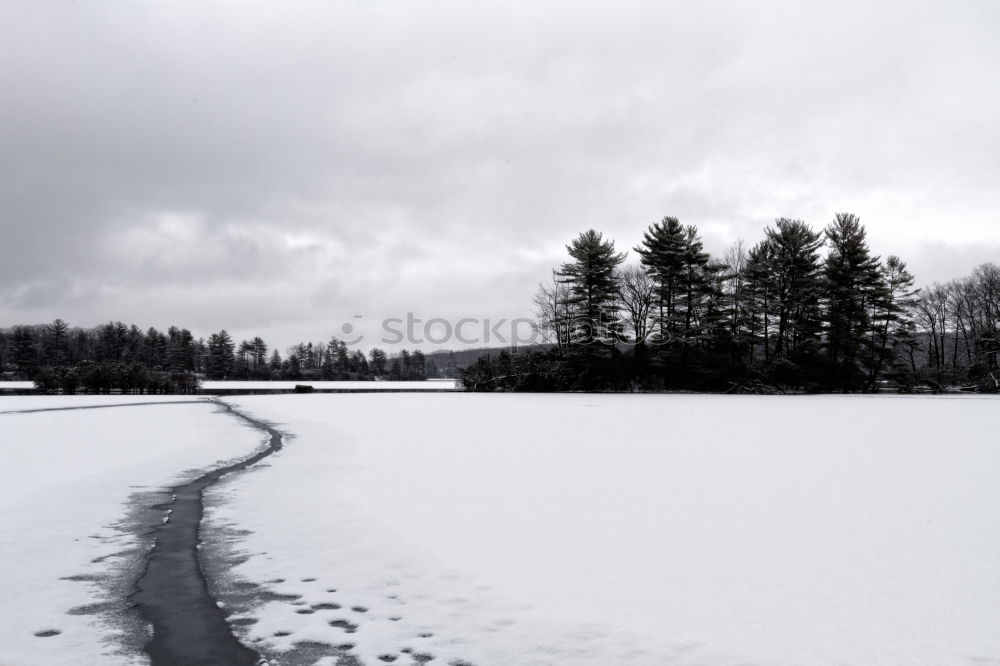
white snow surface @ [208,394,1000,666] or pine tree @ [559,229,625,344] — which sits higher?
pine tree @ [559,229,625,344]

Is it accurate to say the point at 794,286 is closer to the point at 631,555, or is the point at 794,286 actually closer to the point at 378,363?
the point at 631,555

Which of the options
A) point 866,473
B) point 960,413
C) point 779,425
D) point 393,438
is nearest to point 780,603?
point 866,473

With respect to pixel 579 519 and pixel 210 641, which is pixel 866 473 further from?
pixel 210 641

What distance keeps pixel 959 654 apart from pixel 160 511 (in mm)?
7861

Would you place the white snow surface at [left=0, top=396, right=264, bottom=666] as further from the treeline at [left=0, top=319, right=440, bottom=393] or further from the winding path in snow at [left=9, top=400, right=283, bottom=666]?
the treeline at [left=0, top=319, right=440, bottom=393]

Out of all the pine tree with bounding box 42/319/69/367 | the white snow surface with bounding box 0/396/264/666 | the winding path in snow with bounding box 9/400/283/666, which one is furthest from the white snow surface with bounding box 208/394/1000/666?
the pine tree with bounding box 42/319/69/367

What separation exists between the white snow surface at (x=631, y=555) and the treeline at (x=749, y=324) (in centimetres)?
3111

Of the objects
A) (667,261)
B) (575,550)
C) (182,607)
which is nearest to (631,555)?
(575,550)

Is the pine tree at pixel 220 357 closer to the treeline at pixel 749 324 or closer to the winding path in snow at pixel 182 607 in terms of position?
the treeline at pixel 749 324

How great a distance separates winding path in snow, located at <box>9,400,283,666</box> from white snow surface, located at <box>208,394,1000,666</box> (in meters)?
0.21

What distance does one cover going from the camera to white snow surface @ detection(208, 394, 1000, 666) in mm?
3754

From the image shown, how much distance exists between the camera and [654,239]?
43.2 m

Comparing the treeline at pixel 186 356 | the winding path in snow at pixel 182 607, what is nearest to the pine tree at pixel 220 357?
the treeline at pixel 186 356

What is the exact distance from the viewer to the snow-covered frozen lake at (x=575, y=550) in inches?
149
